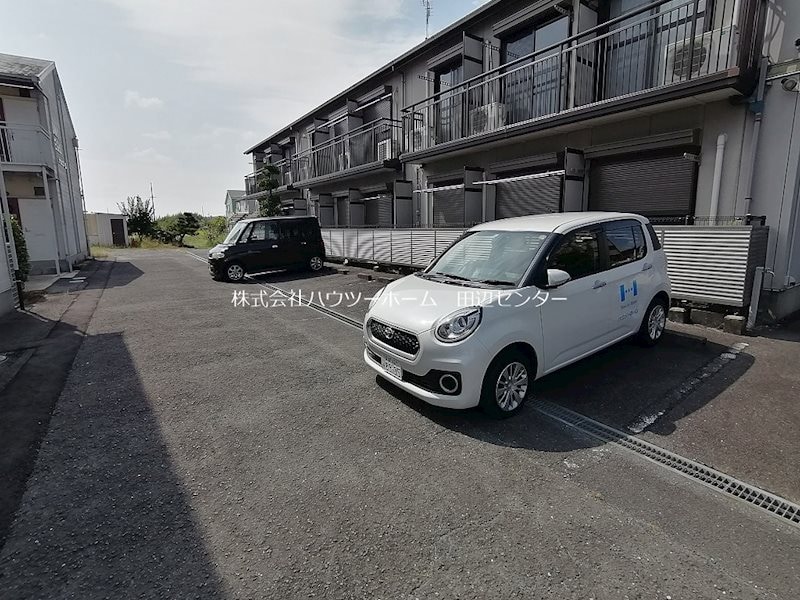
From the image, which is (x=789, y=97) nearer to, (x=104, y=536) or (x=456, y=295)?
(x=456, y=295)

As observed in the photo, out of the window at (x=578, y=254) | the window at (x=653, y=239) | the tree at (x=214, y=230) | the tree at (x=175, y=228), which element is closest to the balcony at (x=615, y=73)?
the window at (x=653, y=239)

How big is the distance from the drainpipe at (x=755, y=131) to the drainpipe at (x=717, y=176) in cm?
33

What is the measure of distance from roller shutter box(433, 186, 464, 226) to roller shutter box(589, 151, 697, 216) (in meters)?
3.54

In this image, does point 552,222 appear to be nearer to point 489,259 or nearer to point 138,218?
point 489,259

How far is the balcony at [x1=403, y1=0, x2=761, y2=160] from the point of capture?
5.85 m

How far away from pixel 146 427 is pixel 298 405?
Result: 1.27 metres

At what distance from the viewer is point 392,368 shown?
12.4ft

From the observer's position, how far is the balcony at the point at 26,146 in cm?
1330

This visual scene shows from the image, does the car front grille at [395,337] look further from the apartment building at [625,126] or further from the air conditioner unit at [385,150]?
the air conditioner unit at [385,150]

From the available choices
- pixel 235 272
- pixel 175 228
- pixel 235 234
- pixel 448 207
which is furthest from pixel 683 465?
pixel 175 228

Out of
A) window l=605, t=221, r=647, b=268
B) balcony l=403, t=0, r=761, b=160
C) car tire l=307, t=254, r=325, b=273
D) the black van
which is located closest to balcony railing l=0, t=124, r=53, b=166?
the black van

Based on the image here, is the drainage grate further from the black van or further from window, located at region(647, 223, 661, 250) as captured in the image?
the black van

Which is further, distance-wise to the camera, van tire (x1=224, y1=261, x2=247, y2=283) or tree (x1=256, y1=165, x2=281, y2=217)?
tree (x1=256, y1=165, x2=281, y2=217)

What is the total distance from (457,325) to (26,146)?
17.6 meters
